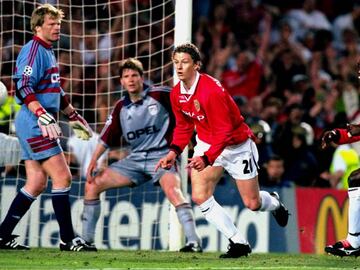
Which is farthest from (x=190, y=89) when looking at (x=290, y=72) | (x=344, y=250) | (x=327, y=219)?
(x=290, y=72)

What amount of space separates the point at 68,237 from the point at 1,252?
2.37 ft

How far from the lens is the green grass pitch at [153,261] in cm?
984

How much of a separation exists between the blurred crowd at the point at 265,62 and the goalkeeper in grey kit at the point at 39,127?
1.82 m

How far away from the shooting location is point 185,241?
12.6 metres

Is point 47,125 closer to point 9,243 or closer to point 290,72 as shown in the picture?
point 9,243

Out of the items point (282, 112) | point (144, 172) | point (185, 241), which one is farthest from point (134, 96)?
point (282, 112)

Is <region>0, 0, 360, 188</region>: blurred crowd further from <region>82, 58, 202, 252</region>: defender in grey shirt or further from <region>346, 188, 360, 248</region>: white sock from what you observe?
<region>346, 188, 360, 248</region>: white sock

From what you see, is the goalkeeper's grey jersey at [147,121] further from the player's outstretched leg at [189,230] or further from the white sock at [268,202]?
the white sock at [268,202]

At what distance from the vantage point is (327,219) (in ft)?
47.1

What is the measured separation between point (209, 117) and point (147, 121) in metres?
1.68

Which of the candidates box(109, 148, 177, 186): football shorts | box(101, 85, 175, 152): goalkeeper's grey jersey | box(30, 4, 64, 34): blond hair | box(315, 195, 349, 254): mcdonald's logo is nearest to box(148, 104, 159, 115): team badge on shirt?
box(101, 85, 175, 152): goalkeeper's grey jersey

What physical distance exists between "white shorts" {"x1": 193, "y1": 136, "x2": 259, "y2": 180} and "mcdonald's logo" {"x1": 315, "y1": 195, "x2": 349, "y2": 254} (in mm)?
3411

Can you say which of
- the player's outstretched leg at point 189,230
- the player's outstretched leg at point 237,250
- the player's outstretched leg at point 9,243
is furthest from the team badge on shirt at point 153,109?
the player's outstretched leg at point 237,250

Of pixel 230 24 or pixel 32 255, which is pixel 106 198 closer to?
pixel 32 255
